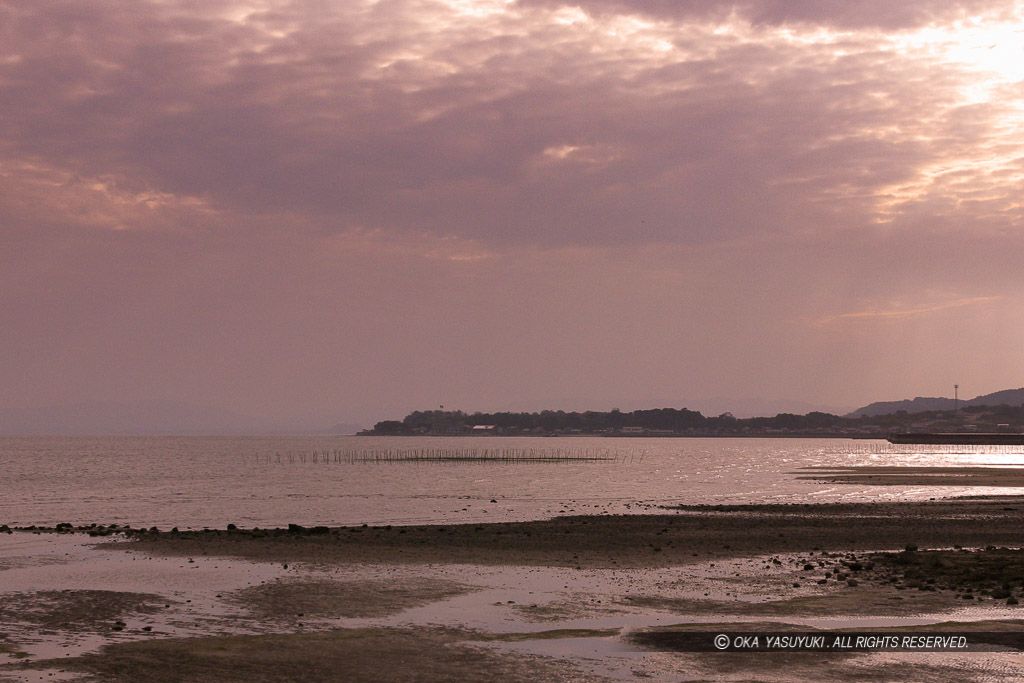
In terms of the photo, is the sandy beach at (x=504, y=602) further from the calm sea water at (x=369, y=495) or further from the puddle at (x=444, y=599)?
the calm sea water at (x=369, y=495)

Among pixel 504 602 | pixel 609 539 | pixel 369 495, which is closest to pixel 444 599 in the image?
pixel 504 602

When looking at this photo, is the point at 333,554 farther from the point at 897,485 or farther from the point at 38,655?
the point at 897,485

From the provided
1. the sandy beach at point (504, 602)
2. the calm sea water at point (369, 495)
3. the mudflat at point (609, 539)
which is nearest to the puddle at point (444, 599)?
the sandy beach at point (504, 602)

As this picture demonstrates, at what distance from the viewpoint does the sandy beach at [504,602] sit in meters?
19.9

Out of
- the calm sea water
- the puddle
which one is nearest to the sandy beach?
the puddle

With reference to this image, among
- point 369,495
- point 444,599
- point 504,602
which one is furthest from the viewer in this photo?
point 369,495

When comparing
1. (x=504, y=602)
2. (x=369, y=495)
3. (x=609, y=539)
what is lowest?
(x=369, y=495)

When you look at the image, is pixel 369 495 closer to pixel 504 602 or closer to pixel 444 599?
pixel 444 599

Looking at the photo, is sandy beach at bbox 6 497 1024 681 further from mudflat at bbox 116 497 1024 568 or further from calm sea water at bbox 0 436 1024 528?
calm sea water at bbox 0 436 1024 528

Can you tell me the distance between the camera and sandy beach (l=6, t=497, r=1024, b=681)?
1988cm

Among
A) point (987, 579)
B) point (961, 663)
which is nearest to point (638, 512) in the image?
point (987, 579)

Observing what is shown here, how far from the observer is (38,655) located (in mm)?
21062

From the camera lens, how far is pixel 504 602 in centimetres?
2828

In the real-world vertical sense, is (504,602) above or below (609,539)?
above
